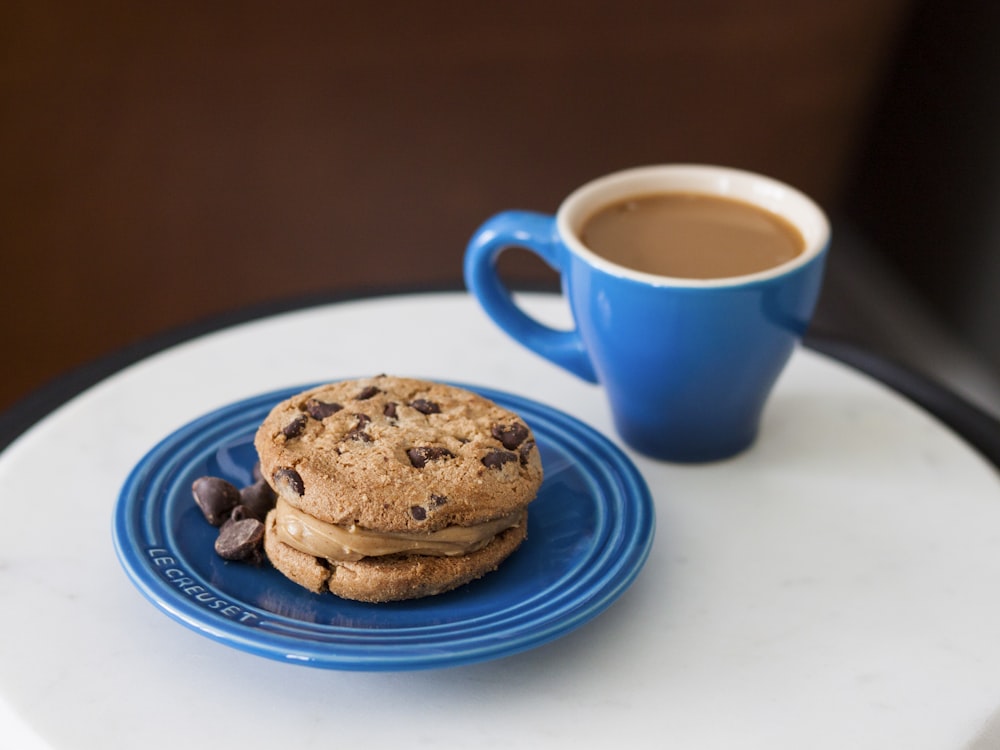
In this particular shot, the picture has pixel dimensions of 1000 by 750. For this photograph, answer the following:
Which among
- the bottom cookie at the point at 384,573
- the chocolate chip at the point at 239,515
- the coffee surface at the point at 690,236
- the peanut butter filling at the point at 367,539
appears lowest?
the chocolate chip at the point at 239,515

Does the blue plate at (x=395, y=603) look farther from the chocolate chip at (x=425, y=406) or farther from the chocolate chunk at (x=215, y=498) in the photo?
the chocolate chip at (x=425, y=406)

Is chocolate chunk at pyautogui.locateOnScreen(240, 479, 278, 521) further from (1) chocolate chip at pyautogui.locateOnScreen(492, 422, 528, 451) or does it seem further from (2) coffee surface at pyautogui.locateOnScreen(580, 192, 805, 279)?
(2) coffee surface at pyautogui.locateOnScreen(580, 192, 805, 279)

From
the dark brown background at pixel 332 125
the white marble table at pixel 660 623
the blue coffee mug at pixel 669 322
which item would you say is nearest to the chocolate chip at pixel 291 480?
the white marble table at pixel 660 623

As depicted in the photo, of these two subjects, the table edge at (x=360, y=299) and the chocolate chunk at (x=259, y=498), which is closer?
the chocolate chunk at (x=259, y=498)

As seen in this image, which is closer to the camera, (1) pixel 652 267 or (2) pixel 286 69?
(1) pixel 652 267

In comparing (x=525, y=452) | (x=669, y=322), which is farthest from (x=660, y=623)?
(x=669, y=322)

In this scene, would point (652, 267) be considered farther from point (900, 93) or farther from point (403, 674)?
point (900, 93)

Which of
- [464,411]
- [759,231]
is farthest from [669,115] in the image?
[464,411]
